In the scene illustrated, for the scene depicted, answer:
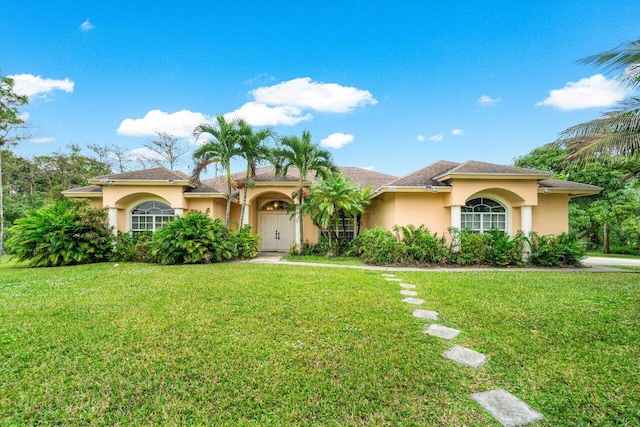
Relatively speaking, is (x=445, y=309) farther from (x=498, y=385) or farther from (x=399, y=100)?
(x=399, y=100)

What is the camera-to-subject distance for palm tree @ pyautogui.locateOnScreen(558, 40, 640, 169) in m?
6.09

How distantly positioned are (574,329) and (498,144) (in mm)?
15441

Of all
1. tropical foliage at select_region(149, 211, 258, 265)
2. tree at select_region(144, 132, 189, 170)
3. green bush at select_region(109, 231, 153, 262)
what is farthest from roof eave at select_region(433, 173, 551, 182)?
tree at select_region(144, 132, 189, 170)

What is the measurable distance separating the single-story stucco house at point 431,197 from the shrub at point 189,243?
6.76 ft

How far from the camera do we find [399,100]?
53.2 feet

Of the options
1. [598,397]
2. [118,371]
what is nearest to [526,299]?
[598,397]

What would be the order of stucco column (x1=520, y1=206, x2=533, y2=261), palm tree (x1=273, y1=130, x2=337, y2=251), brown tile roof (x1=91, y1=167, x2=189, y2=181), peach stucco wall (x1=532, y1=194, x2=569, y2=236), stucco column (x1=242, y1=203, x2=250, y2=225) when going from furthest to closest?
stucco column (x1=242, y1=203, x2=250, y2=225), peach stucco wall (x1=532, y1=194, x2=569, y2=236), brown tile roof (x1=91, y1=167, x2=189, y2=181), palm tree (x1=273, y1=130, x2=337, y2=251), stucco column (x1=520, y1=206, x2=533, y2=261)

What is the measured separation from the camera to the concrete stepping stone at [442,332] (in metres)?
3.73

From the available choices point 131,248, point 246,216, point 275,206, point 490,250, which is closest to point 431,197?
point 490,250

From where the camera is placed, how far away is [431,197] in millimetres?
11633

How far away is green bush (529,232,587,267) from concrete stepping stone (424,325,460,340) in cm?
868

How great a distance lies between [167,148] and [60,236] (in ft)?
58.0

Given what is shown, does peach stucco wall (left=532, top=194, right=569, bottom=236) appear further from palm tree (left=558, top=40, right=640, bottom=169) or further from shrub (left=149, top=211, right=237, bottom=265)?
shrub (left=149, top=211, right=237, bottom=265)

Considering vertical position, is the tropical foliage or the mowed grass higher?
the tropical foliage
